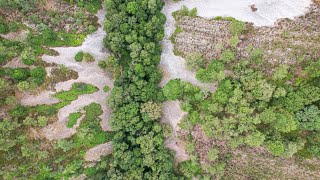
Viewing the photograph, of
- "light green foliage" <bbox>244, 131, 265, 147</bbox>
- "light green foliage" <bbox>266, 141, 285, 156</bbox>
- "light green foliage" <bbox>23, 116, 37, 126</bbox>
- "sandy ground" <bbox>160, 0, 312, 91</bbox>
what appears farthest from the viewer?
"sandy ground" <bbox>160, 0, 312, 91</bbox>

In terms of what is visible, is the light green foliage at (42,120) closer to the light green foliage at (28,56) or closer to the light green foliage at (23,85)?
the light green foliage at (23,85)

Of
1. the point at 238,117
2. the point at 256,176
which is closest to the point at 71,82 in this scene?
the point at 238,117

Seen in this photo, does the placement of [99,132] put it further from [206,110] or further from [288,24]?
[288,24]

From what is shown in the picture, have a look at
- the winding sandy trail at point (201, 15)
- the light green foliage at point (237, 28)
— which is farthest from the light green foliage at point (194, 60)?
the light green foliage at point (237, 28)

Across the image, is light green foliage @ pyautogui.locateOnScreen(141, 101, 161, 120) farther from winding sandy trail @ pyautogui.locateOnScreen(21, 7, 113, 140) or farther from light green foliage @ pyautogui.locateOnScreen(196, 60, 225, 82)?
light green foliage @ pyautogui.locateOnScreen(196, 60, 225, 82)

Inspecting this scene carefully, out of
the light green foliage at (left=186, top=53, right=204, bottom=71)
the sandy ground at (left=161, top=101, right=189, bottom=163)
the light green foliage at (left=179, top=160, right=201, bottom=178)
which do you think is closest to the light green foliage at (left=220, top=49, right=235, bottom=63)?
the light green foliage at (left=186, top=53, right=204, bottom=71)
